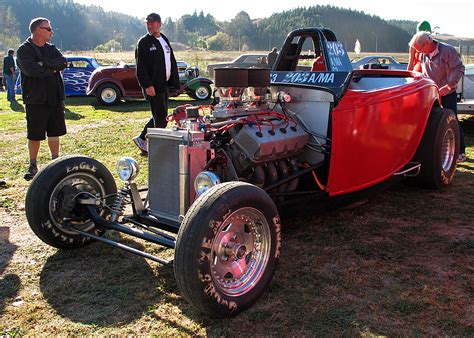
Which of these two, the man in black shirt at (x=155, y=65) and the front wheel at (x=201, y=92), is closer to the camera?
the man in black shirt at (x=155, y=65)

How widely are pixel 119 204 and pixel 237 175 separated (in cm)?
91

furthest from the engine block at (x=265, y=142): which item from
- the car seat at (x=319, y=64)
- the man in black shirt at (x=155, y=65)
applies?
the man in black shirt at (x=155, y=65)

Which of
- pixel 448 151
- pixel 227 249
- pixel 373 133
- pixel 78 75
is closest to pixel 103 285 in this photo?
pixel 227 249

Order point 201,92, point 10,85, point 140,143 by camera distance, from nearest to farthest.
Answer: point 140,143
point 10,85
point 201,92

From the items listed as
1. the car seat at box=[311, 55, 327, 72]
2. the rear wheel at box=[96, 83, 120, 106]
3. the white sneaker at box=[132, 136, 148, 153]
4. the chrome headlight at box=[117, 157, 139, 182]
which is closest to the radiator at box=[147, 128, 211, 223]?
the chrome headlight at box=[117, 157, 139, 182]

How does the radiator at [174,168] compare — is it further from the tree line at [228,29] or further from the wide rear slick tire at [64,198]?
the tree line at [228,29]

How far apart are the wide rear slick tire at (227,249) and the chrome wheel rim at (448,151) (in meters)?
3.37

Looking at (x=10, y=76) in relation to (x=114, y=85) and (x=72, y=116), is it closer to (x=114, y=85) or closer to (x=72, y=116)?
(x=114, y=85)

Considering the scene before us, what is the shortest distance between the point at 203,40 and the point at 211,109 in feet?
409

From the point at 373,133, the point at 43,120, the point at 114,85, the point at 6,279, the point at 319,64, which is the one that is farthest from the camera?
the point at 114,85

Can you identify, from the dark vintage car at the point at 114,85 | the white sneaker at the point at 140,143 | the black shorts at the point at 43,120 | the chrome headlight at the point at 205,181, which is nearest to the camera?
the chrome headlight at the point at 205,181

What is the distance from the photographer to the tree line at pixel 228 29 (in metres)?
121

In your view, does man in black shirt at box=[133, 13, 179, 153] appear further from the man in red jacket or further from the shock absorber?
the man in red jacket

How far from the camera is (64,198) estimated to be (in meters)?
3.56
